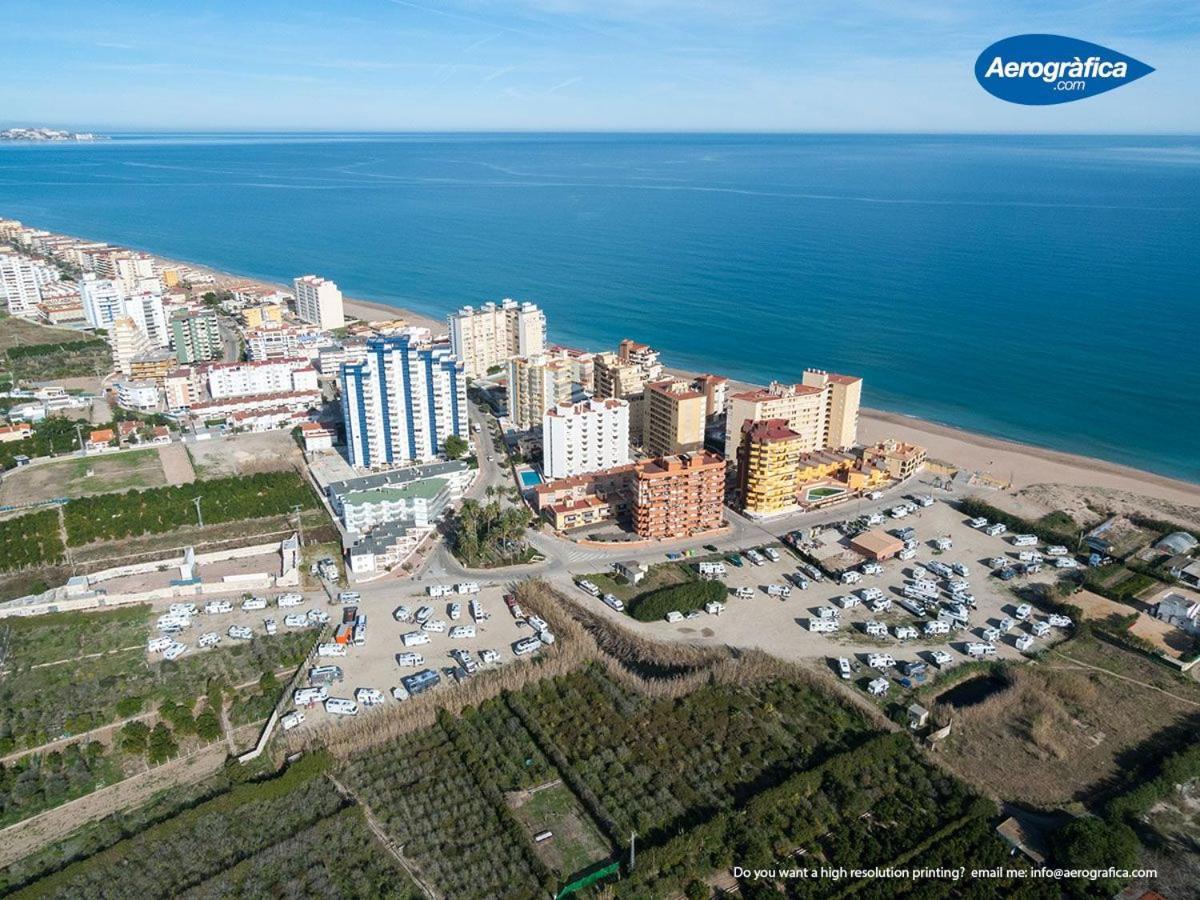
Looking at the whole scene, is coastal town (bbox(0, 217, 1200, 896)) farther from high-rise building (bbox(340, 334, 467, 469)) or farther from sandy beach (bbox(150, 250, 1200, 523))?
sandy beach (bbox(150, 250, 1200, 523))

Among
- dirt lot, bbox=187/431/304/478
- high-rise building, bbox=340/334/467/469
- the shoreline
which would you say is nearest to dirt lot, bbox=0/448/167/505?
dirt lot, bbox=187/431/304/478

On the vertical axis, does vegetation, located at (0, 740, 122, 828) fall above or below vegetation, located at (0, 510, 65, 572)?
below

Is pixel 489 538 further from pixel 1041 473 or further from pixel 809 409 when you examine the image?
pixel 1041 473

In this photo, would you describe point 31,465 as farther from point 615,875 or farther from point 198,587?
point 615,875

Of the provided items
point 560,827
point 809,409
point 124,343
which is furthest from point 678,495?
point 124,343

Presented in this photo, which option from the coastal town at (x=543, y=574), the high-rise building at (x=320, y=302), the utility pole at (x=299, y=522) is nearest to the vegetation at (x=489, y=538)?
the coastal town at (x=543, y=574)

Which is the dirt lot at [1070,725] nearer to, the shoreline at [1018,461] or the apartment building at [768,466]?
the apartment building at [768,466]
